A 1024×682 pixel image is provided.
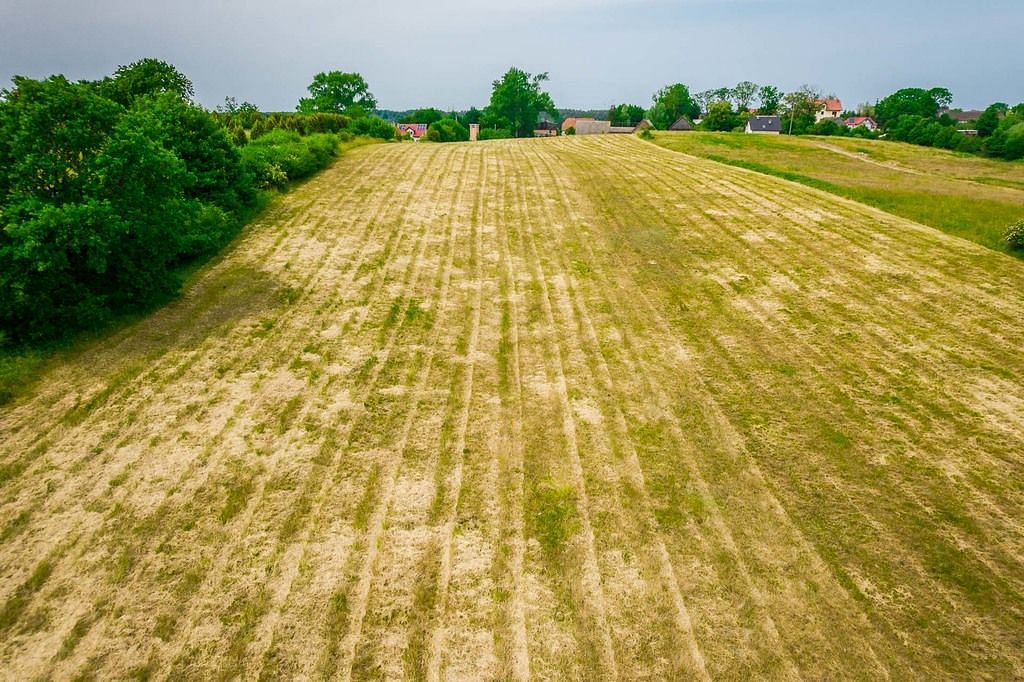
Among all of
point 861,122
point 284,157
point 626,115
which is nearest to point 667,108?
point 626,115

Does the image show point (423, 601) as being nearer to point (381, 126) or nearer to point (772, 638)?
point (772, 638)

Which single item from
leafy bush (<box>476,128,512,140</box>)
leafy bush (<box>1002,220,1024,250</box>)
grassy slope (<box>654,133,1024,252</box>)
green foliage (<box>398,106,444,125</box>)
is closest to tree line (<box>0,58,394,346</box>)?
leafy bush (<box>1002,220,1024,250</box>)

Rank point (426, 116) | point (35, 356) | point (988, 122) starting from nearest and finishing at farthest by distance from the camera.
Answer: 1. point (35, 356)
2. point (988, 122)
3. point (426, 116)

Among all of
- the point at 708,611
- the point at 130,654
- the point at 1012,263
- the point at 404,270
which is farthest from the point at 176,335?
the point at 1012,263

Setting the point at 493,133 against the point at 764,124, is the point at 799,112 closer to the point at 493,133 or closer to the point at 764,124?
the point at 764,124

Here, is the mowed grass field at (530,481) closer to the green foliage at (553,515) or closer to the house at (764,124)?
the green foliage at (553,515)
